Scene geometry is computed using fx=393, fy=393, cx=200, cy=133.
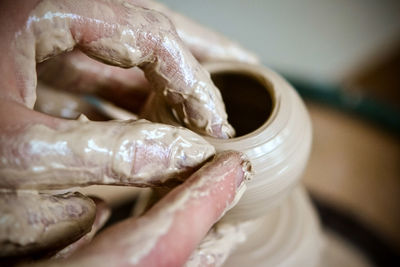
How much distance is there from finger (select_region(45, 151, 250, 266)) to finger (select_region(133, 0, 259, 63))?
0.69 m

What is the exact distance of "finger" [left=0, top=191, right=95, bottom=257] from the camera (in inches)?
31.9

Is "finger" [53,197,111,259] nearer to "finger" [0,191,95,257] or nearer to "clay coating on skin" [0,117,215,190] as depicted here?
"finger" [0,191,95,257]

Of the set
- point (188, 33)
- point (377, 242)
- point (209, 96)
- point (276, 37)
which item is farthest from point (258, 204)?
point (276, 37)

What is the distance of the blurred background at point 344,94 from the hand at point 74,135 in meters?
1.36

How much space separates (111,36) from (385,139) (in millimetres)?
1791

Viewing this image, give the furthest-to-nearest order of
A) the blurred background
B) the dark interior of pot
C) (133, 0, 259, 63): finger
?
1. the blurred background
2. (133, 0, 259, 63): finger
3. the dark interior of pot

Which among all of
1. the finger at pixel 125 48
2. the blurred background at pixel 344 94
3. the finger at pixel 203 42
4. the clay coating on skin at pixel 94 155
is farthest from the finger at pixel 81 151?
the blurred background at pixel 344 94

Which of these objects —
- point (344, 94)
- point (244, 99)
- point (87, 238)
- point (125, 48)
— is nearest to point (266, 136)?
point (244, 99)

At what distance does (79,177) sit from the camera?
0.86 meters

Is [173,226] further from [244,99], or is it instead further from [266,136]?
[244,99]

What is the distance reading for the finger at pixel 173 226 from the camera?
77 centimetres

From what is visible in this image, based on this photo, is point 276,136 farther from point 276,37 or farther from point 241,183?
point 276,37

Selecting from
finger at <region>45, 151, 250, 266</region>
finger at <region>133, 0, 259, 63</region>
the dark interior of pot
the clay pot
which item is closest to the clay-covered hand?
finger at <region>45, 151, 250, 266</region>

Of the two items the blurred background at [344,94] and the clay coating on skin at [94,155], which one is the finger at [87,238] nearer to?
the clay coating on skin at [94,155]
